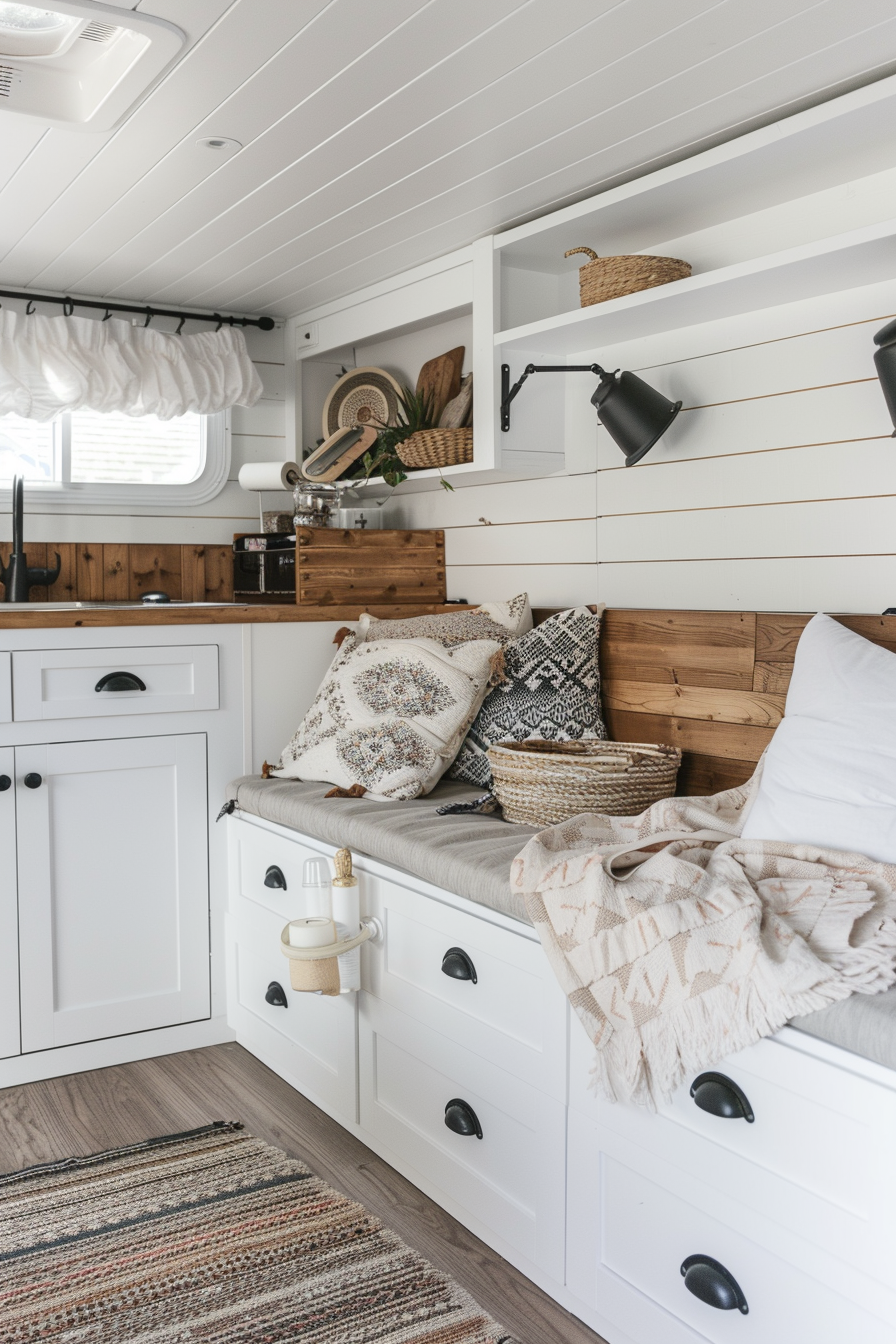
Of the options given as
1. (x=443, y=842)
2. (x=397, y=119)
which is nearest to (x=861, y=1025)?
(x=443, y=842)

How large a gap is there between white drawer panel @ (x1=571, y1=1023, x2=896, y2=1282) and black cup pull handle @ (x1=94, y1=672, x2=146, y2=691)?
163cm

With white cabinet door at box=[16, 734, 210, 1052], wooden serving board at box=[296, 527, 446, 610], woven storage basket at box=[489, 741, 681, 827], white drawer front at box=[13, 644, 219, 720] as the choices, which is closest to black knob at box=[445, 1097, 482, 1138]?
woven storage basket at box=[489, 741, 681, 827]

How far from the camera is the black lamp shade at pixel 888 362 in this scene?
1790 millimetres

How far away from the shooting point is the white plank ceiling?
65.4 inches

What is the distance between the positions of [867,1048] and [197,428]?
2.88 m

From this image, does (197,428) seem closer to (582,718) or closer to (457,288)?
(457,288)

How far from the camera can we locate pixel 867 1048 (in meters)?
1.18

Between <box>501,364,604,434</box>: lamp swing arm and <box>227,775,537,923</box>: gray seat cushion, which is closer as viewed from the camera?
<box>227,775,537,923</box>: gray seat cushion

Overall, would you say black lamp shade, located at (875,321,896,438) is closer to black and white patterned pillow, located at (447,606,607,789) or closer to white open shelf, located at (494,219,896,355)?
white open shelf, located at (494,219,896,355)

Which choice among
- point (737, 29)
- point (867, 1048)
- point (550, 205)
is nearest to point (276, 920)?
point (867, 1048)

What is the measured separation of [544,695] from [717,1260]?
1309mm

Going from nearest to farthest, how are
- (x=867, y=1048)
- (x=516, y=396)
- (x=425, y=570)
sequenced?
1. (x=867, y=1048)
2. (x=516, y=396)
3. (x=425, y=570)

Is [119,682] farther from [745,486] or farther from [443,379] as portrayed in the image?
[745,486]

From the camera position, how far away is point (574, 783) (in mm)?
2062
